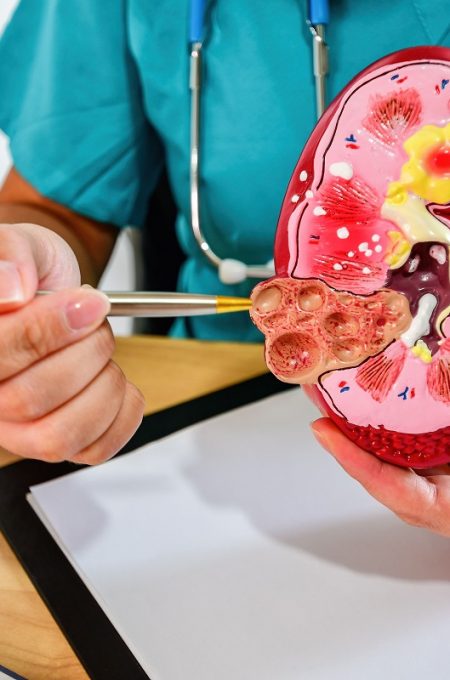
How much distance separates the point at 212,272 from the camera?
2.39 ft

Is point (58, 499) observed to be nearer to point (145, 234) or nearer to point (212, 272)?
point (212, 272)

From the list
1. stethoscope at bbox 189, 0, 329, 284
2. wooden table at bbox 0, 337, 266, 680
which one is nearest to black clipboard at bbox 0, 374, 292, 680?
wooden table at bbox 0, 337, 266, 680

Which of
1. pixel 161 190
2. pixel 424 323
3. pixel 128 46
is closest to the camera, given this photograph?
pixel 424 323

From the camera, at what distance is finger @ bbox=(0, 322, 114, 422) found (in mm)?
346

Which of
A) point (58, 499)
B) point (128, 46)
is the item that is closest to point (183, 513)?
point (58, 499)

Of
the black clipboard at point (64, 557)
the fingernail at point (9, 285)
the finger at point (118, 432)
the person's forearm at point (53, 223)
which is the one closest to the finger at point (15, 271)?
the fingernail at point (9, 285)

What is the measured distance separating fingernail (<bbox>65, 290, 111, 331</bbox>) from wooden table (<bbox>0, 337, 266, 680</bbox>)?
206mm

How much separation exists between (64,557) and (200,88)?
0.42 metres

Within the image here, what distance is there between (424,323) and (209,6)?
0.39 metres

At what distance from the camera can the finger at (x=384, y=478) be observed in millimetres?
375

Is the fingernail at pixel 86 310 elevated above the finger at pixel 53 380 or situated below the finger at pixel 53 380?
above

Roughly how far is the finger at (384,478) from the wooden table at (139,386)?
0.65 ft

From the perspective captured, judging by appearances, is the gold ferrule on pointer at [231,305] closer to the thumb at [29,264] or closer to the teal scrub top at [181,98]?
the thumb at [29,264]

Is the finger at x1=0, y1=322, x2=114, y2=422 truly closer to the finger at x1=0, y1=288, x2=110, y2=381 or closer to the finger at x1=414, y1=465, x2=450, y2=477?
the finger at x1=0, y1=288, x2=110, y2=381
